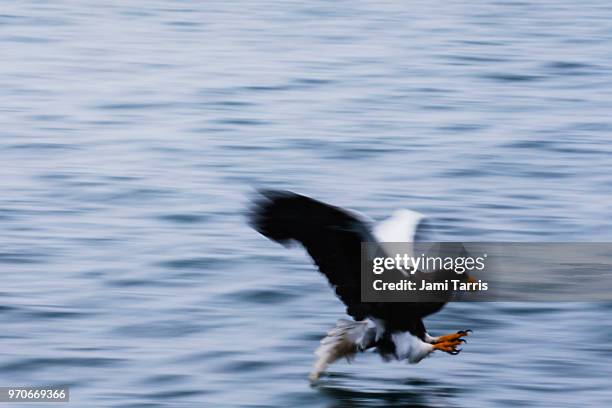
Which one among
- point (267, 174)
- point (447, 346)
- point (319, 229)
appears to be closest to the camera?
point (319, 229)

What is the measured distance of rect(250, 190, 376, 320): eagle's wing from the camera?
20.5 ft

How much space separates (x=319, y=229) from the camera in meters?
6.36

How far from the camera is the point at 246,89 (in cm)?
1241

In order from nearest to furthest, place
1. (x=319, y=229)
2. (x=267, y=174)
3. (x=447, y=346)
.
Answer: (x=319, y=229) < (x=447, y=346) < (x=267, y=174)

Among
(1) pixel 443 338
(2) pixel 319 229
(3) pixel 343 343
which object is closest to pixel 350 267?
(2) pixel 319 229

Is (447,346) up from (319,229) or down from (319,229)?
down

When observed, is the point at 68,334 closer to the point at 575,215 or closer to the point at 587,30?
the point at 575,215

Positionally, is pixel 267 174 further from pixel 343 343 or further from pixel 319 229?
pixel 319 229

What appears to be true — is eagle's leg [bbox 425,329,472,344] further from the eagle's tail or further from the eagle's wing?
the eagle's wing

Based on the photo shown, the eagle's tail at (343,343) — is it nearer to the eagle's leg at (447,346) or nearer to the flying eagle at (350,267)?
the flying eagle at (350,267)

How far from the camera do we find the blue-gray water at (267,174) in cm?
693

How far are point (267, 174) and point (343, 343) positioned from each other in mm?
3452

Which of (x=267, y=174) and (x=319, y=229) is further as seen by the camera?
(x=267, y=174)

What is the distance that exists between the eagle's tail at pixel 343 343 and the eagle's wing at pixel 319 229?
0.80ft
